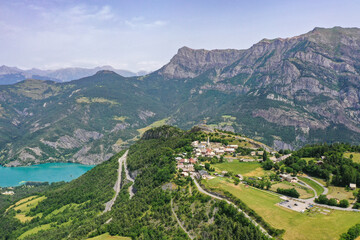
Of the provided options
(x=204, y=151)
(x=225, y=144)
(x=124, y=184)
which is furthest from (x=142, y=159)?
(x=225, y=144)

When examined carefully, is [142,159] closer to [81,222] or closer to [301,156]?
[81,222]

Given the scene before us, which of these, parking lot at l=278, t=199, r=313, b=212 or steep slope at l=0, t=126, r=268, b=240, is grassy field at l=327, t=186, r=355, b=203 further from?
steep slope at l=0, t=126, r=268, b=240

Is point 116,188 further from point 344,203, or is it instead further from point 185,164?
point 344,203

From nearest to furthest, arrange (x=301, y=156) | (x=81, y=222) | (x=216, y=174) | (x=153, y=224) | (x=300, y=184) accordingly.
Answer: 1. (x=153, y=224)
2. (x=300, y=184)
3. (x=216, y=174)
4. (x=81, y=222)
5. (x=301, y=156)

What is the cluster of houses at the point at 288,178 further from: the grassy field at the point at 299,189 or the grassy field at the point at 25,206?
the grassy field at the point at 25,206

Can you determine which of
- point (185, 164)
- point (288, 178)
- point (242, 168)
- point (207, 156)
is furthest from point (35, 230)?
point (288, 178)

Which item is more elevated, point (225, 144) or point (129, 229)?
point (225, 144)

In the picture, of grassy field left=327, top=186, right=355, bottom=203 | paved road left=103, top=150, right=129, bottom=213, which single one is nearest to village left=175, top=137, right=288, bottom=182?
grassy field left=327, top=186, right=355, bottom=203
